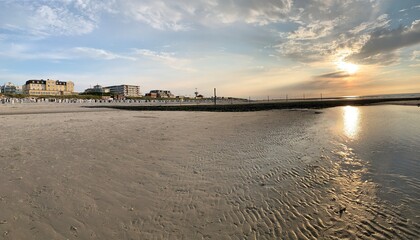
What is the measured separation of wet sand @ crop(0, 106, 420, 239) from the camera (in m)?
3.97

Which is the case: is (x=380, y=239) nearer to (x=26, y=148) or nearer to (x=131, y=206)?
(x=131, y=206)

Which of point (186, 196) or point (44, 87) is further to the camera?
point (44, 87)

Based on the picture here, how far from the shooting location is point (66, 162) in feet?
24.6

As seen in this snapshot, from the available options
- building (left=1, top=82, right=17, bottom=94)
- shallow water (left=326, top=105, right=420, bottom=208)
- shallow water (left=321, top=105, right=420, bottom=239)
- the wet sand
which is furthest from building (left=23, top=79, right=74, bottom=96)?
shallow water (left=326, top=105, right=420, bottom=208)

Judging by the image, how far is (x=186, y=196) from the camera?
17.4ft

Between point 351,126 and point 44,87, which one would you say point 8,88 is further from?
point 351,126

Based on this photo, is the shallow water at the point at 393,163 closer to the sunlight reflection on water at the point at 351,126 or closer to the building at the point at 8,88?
the sunlight reflection on water at the point at 351,126

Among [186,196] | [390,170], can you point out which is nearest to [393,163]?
[390,170]

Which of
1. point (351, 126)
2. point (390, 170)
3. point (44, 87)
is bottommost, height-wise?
point (390, 170)

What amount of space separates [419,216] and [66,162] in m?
9.69

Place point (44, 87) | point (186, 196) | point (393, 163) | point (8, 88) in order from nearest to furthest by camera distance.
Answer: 1. point (186, 196)
2. point (393, 163)
3. point (44, 87)
4. point (8, 88)

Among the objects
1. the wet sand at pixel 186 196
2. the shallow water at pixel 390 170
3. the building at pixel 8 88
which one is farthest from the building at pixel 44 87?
the shallow water at pixel 390 170

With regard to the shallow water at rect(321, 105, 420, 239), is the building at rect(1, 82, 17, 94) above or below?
above

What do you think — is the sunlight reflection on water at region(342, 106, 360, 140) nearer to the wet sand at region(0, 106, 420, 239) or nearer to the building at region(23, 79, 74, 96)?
the wet sand at region(0, 106, 420, 239)
